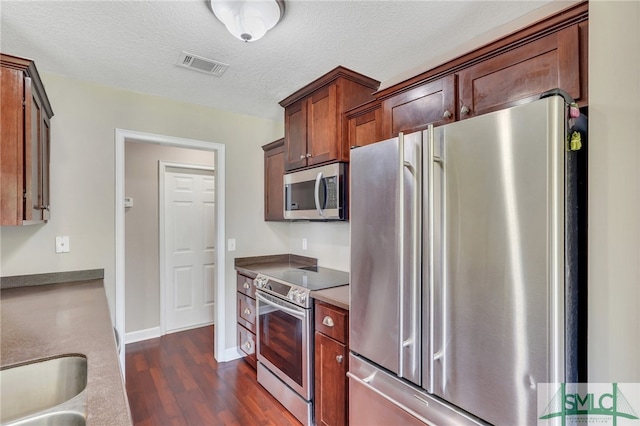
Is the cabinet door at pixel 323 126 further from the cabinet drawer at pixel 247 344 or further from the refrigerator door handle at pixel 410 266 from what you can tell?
the cabinet drawer at pixel 247 344

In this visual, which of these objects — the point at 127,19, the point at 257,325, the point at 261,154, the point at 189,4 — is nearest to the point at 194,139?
the point at 261,154

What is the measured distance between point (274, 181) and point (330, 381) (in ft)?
6.46

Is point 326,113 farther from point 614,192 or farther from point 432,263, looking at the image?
point 614,192

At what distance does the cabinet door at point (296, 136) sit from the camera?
2.52 m

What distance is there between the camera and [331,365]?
1.86 meters

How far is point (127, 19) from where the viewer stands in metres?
1.65

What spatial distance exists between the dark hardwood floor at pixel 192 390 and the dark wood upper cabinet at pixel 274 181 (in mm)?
1536

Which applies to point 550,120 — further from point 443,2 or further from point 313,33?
point 313,33

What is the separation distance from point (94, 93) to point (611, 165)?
3254mm

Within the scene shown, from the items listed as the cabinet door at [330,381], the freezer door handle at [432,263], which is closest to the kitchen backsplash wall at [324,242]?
the cabinet door at [330,381]

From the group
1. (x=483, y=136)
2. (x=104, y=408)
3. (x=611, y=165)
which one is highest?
(x=483, y=136)

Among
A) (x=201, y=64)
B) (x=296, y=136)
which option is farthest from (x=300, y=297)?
(x=201, y=64)

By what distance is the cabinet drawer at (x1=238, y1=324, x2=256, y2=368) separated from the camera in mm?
2775

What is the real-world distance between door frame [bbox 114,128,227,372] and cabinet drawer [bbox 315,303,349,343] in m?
1.47
